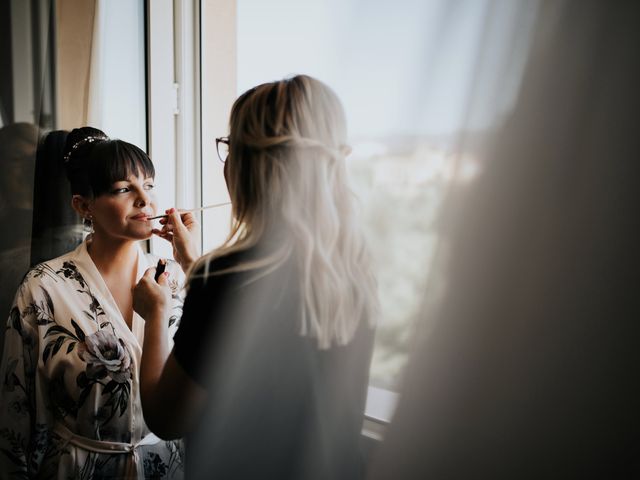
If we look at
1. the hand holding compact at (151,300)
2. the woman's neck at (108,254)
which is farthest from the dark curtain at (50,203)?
the hand holding compact at (151,300)

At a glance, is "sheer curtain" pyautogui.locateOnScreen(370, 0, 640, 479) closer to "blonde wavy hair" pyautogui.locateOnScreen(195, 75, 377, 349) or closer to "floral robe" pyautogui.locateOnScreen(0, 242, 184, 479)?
"blonde wavy hair" pyautogui.locateOnScreen(195, 75, 377, 349)

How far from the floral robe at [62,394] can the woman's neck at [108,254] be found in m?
0.10

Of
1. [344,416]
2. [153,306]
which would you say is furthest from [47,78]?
[344,416]

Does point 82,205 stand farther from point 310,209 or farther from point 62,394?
point 310,209

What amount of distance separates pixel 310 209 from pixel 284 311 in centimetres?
15

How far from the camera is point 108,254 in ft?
3.46

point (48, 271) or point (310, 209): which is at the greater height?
point (310, 209)

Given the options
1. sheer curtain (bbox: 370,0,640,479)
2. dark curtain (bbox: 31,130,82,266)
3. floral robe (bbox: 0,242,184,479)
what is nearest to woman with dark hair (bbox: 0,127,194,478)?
floral robe (bbox: 0,242,184,479)

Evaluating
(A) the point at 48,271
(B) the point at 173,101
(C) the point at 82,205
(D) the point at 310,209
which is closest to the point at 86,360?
(A) the point at 48,271

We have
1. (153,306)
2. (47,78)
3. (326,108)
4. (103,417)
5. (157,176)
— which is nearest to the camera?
(326,108)

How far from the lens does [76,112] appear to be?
1.21m

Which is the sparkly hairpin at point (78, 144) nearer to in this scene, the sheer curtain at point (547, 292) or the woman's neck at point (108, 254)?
the woman's neck at point (108, 254)

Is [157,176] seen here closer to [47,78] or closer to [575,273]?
[47,78]

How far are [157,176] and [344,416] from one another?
3.47ft
